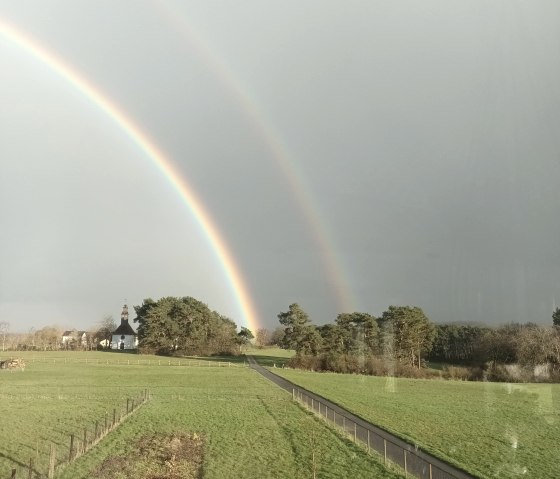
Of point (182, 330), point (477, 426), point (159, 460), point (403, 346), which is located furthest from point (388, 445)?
point (182, 330)

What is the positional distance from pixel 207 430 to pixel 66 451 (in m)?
8.17

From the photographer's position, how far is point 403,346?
108 m

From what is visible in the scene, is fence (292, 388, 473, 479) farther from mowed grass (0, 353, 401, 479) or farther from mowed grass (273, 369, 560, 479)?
mowed grass (0, 353, 401, 479)

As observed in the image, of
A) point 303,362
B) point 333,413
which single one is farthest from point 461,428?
point 303,362

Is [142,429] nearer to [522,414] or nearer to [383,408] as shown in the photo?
[383,408]

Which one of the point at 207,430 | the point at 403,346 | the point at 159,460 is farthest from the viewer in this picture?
the point at 403,346

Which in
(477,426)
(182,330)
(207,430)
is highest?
(182,330)

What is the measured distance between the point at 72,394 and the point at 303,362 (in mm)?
59294

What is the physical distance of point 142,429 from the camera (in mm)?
27203

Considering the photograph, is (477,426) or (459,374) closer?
Result: (477,426)

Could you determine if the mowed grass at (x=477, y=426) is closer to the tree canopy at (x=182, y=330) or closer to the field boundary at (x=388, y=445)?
the field boundary at (x=388, y=445)

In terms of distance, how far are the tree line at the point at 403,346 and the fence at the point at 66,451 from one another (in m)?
69.6

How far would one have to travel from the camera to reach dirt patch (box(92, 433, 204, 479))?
59.0ft

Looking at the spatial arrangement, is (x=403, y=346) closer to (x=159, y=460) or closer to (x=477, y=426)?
(x=477, y=426)
